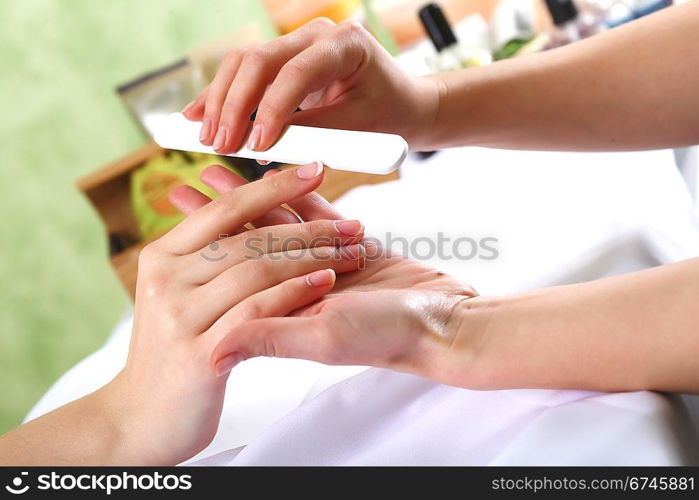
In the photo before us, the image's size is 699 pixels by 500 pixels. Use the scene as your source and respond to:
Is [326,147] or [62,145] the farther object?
[62,145]

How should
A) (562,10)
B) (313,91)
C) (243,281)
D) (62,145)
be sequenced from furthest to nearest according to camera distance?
(62,145), (562,10), (313,91), (243,281)

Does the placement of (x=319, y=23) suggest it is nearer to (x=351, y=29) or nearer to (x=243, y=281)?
(x=351, y=29)

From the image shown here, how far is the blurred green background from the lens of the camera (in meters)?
1.87

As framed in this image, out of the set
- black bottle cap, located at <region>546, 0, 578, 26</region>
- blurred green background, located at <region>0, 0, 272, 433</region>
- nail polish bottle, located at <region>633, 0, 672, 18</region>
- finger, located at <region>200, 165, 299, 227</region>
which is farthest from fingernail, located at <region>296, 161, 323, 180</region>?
blurred green background, located at <region>0, 0, 272, 433</region>

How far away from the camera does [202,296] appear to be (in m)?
0.67

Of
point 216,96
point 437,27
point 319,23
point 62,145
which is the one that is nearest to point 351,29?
point 319,23

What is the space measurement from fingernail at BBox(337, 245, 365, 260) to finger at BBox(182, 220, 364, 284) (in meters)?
0.01

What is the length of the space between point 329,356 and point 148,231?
49.4 inches

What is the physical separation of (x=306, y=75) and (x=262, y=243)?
19 centimetres

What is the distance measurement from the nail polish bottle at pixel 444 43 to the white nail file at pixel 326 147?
0.91 metres

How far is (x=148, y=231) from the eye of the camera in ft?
5.66

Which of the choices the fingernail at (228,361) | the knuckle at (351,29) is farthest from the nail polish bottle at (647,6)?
the fingernail at (228,361)

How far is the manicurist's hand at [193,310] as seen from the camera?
2.16ft
